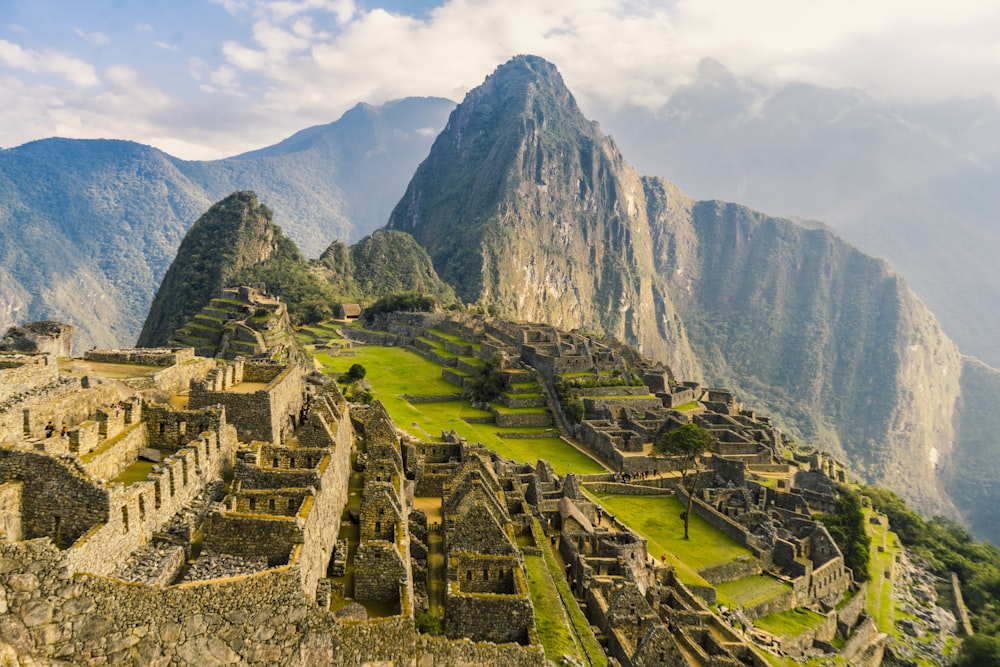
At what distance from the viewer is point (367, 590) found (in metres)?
10.9

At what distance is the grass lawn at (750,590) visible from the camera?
26.5 metres

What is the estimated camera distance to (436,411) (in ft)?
147

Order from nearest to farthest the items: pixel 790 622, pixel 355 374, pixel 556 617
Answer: pixel 556 617 < pixel 790 622 < pixel 355 374

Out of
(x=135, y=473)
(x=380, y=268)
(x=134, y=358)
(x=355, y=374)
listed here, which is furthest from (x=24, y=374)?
(x=380, y=268)

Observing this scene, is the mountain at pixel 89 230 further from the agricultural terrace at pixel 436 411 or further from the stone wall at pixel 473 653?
the stone wall at pixel 473 653

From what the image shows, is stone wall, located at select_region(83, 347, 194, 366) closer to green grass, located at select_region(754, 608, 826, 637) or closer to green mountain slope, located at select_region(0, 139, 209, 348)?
green grass, located at select_region(754, 608, 826, 637)

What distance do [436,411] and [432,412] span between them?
0.84 m

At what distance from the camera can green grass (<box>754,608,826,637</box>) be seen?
2616 cm

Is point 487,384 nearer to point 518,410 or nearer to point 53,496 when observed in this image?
point 518,410

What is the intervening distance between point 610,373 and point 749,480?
782 inches

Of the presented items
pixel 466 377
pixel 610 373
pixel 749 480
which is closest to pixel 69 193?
pixel 466 377

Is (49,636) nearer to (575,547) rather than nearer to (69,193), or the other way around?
(575,547)

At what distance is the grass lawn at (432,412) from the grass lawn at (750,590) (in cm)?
1175

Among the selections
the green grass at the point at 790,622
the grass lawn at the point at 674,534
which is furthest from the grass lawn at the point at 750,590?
the grass lawn at the point at 674,534
